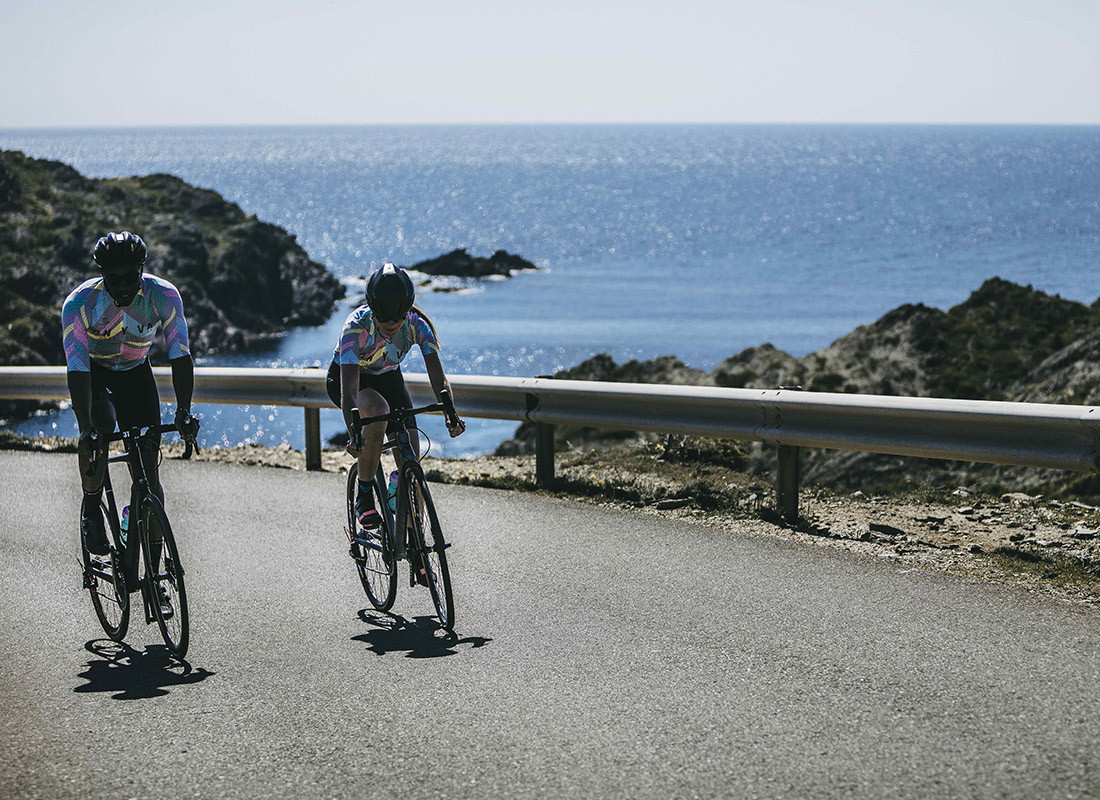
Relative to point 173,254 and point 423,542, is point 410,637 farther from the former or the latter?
point 173,254

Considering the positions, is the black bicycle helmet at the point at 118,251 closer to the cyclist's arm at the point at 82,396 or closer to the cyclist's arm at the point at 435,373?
the cyclist's arm at the point at 82,396

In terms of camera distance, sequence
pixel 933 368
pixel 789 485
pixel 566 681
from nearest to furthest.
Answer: pixel 566 681
pixel 789 485
pixel 933 368

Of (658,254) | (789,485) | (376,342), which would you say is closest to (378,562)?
(376,342)

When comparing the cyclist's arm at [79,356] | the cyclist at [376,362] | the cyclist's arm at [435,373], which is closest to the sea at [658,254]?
the cyclist at [376,362]

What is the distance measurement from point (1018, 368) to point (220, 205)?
72.6 meters

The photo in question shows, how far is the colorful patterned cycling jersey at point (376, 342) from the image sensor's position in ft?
20.6

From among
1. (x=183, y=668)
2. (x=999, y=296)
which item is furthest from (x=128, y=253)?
(x=999, y=296)

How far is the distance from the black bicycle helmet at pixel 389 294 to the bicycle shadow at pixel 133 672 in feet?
6.10

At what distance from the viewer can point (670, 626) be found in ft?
20.1

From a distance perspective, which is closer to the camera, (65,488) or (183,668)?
(183,668)

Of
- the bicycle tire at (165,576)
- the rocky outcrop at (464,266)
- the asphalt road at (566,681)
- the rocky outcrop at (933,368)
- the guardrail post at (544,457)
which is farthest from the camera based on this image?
the rocky outcrop at (464,266)

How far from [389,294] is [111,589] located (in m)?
2.02

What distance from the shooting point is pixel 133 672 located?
5688 mm

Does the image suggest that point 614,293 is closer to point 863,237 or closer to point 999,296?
point 863,237
